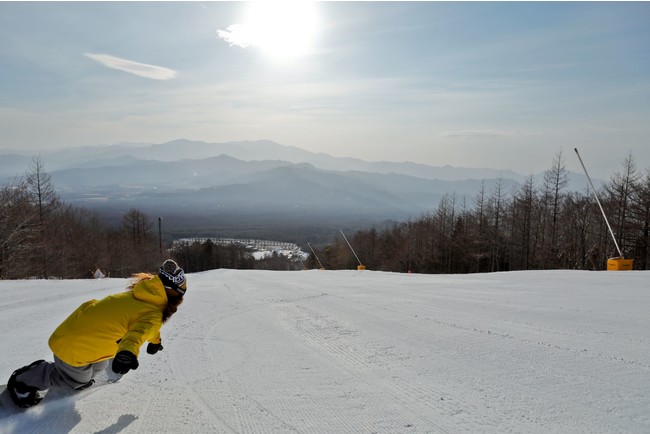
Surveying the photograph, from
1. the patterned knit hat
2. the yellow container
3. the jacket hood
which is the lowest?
the yellow container

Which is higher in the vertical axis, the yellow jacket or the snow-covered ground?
the yellow jacket

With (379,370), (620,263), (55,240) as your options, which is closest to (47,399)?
(379,370)

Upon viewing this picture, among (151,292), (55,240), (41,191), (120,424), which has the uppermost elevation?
(41,191)

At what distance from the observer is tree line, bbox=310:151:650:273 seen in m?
34.8

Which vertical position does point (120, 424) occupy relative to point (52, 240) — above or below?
below

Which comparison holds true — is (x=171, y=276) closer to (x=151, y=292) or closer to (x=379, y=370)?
(x=151, y=292)

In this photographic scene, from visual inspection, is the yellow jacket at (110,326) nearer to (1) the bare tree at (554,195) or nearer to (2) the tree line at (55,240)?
(2) the tree line at (55,240)

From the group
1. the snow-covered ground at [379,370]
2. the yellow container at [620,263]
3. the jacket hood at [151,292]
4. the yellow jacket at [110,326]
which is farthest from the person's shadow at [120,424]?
the yellow container at [620,263]

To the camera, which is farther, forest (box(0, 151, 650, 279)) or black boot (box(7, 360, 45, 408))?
forest (box(0, 151, 650, 279))

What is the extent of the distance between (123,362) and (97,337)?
0.49 m

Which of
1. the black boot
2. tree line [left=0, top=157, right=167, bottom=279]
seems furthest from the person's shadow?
tree line [left=0, top=157, right=167, bottom=279]

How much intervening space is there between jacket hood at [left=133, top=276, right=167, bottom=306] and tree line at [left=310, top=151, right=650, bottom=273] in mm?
32334

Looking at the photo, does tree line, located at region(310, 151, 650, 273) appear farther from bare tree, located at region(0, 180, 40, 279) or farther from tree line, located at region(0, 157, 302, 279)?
bare tree, located at region(0, 180, 40, 279)

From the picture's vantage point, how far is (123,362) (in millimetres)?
3438
